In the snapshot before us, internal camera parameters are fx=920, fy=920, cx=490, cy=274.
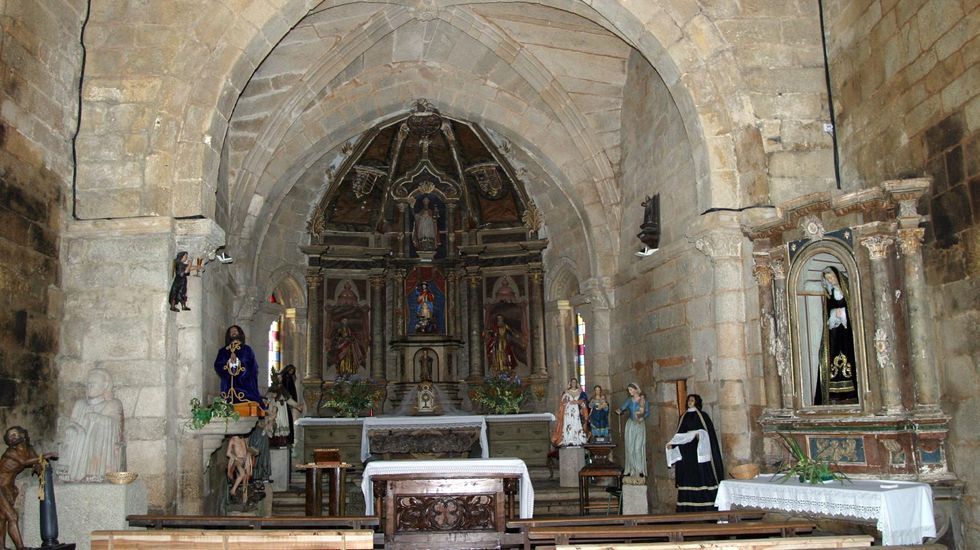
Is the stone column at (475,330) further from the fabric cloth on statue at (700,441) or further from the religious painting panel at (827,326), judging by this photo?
the religious painting panel at (827,326)

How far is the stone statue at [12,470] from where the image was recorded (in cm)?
706

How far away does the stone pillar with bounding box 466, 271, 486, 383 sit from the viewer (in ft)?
55.8

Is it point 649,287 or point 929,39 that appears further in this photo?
point 649,287

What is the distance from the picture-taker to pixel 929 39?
788cm

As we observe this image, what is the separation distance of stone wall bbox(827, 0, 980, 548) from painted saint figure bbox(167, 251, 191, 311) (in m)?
6.96

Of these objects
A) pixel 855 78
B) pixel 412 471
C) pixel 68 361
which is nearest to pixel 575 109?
pixel 855 78

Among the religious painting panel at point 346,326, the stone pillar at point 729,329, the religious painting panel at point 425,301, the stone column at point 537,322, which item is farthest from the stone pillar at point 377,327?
the stone pillar at point 729,329

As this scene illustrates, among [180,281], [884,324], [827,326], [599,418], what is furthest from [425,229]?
[884,324]

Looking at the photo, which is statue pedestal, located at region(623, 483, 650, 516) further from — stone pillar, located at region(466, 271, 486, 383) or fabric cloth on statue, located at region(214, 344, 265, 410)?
stone pillar, located at region(466, 271, 486, 383)

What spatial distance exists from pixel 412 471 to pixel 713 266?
150 inches

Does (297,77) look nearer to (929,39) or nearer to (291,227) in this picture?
(291,227)

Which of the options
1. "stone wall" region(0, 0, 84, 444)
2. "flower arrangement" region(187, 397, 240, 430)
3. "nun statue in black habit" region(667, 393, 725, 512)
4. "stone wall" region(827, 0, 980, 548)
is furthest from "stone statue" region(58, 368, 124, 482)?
"stone wall" region(827, 0, 980, 548)

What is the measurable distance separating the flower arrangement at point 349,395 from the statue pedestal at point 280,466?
86.2 inches

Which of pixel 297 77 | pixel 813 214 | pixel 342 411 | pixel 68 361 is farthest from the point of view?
pixel 342 411
